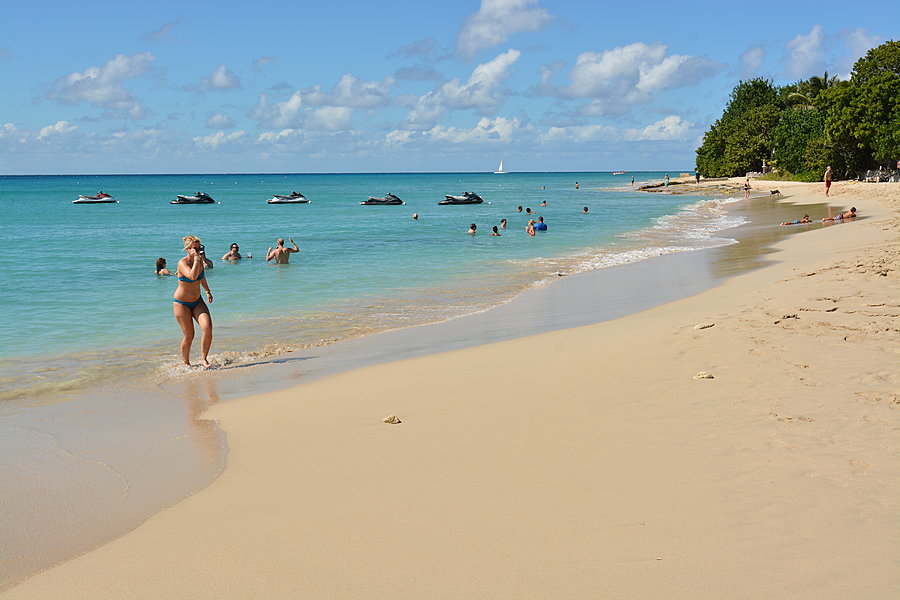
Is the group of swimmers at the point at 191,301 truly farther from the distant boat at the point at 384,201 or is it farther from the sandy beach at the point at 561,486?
the distant boat at the point at 384,201

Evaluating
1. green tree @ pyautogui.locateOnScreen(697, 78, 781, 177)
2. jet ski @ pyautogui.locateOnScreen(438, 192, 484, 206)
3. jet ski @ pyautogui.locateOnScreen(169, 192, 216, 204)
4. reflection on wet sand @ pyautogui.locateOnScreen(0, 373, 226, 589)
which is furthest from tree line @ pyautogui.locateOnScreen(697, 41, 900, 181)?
jet ski @ pyautogui.locateOnScreen(169, 192, 216, 204)

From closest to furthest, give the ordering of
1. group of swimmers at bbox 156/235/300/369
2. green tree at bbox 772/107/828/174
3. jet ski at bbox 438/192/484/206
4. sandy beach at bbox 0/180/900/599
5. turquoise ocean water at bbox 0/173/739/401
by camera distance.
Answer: sandy beach at bbox 0/180/900/599
group of swimmers at bbox 156/235/300/369
turquoise ocean water at bbox 0/173/739/401
green tree at bbox 772/107/828/174
jet ski at bbox 438/192/484/206

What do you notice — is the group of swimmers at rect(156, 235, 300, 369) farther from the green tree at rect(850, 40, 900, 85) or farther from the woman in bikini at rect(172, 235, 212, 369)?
the green tree at rect(850, 40, 900, 85)

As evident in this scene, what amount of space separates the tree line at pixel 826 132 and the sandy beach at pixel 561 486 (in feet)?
181

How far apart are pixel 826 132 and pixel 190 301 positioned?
6403 cm

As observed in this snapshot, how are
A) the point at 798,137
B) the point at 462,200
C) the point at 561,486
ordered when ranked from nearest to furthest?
1. the point at 561,486
2. the point at 462,200
3. the point at 798,137

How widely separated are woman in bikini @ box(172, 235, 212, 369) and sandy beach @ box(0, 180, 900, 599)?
7.92ft

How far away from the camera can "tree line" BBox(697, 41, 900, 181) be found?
55.6 m

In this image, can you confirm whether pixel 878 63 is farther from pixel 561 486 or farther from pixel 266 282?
pixel 561 486

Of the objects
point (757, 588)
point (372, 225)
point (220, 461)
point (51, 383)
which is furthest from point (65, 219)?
point (757, 588)

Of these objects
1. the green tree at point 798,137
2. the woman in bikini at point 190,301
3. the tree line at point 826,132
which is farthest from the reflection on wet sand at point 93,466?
the green tree at point 798,137

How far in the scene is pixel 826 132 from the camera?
62188 millimetres

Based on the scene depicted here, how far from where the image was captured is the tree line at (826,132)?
55.6 m

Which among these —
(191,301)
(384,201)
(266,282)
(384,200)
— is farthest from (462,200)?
(191,301)
